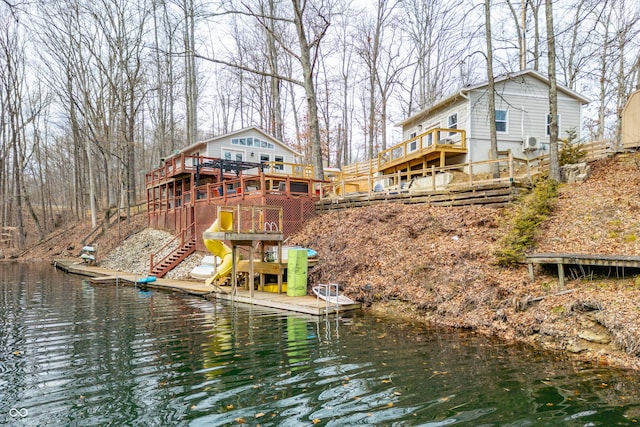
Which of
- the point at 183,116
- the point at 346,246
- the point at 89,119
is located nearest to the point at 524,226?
the point at 346,246

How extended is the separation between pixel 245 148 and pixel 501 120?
60.0 feet

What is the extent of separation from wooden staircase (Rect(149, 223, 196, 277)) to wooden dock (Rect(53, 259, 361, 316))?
3.57 feet

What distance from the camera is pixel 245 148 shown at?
30.8m

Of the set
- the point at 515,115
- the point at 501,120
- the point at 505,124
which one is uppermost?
the point at 515,115

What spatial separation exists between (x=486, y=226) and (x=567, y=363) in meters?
6.45

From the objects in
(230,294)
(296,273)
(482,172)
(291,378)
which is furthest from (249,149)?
(291,378)

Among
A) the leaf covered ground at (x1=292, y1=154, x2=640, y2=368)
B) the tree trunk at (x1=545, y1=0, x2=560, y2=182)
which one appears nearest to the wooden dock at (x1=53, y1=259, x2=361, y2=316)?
the leaf covered ground at (x1=292, y1=154, x2=640, y2=368)

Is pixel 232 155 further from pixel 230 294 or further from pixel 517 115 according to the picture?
pixel 517 115

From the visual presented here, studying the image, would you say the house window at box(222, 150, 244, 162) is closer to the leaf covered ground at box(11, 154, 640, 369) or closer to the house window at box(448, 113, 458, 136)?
the leaf covered ground at box(11, 154, 640, 369)

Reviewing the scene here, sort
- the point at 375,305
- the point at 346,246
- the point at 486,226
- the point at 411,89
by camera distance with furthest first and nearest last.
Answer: the point at 411,89 → the point at 346,246 → the point at 486,226 → the point at 375,305

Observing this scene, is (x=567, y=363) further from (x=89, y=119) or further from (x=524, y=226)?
(x=89, y=119)

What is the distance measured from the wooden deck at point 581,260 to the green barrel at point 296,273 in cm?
684

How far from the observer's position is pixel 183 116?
1709 inches

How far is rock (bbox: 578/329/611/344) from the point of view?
7.35 m
